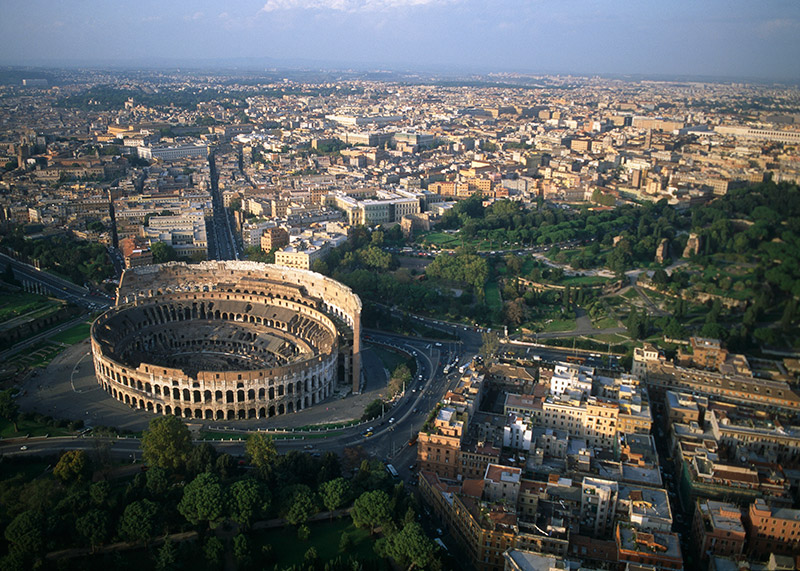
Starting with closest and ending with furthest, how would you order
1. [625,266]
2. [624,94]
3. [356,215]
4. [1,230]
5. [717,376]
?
[717,376] < [625,266] < [1,230] < [356,215] < [624,94]

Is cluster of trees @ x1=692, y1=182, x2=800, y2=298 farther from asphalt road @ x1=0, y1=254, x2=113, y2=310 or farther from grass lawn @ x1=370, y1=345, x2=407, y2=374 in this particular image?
asphalt road @ x1=0, y1=254, x2=113, y2=310

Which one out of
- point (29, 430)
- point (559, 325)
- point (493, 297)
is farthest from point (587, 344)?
point (29, 430)

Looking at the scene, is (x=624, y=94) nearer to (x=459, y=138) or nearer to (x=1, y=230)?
(x=459, y=138)

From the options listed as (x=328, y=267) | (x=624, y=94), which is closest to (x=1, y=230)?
(x=328, y=267)

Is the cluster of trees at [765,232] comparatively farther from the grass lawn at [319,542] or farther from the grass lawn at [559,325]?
the grass lawn at [319,542]

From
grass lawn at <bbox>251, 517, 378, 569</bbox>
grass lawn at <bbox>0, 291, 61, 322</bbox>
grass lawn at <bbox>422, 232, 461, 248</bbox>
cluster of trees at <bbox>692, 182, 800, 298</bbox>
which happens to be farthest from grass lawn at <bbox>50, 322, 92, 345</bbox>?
cluster of trees at <bbox>692, 182, 800, 298</bbox>

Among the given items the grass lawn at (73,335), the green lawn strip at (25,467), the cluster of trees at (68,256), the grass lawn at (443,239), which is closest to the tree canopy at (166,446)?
the green lawn strip at (25,467)

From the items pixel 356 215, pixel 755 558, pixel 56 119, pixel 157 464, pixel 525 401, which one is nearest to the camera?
pixel 755 558
